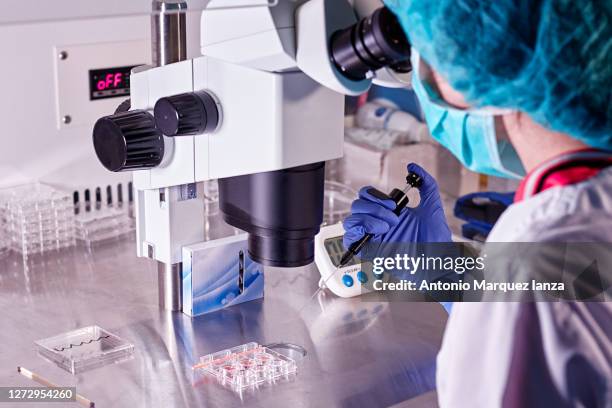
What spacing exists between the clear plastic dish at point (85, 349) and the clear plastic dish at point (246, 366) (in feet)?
0.42

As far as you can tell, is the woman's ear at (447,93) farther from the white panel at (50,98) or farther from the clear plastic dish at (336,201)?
the clear plastic dish at (336,201)

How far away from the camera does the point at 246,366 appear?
4.60 ft

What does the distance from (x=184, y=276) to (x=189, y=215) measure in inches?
3.8

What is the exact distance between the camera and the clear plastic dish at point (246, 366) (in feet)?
4.48

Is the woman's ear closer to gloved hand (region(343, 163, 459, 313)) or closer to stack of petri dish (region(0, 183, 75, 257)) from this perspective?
gloved hand (region(343, 163, 459, 313))

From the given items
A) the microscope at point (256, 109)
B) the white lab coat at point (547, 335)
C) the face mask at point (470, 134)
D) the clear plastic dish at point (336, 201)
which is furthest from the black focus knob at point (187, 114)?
the clear plastic dish at point (336, 201)

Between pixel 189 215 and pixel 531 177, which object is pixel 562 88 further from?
pixel 189 215

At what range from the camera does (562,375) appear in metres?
0.96

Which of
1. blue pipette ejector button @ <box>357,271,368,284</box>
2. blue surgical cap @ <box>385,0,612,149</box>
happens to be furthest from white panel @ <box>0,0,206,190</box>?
blue surgical cap @ <box>385,0,612,149</box>

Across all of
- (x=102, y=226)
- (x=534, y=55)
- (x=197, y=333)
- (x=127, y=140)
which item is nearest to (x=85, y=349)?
(x=197, y=333)

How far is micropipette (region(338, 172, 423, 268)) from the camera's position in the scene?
5.07ft

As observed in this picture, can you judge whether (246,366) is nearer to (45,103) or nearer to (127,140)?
(127,140)

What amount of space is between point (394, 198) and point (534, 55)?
625mm

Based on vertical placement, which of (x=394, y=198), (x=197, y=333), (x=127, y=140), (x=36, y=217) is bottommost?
(x=197, y=333)
